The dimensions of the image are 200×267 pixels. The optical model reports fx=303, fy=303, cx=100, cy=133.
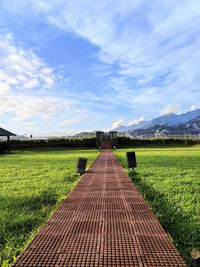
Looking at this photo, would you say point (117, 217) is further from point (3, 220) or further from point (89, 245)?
point (3, 220)

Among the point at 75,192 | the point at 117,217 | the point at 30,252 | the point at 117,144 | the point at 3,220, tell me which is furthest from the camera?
the point at 117,144

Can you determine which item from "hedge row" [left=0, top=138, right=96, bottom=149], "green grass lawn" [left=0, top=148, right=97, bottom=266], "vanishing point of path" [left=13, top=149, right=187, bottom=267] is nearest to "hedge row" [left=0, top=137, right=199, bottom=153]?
"hedge row" [left=0, top=138, right=96, bottom=149]

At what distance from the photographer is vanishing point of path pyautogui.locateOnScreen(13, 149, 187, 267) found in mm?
3002

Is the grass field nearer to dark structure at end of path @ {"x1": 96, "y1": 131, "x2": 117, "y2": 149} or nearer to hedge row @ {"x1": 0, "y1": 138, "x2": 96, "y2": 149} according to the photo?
dark structure at end of path @ {"x1": 96, "y1": 131, "x2": 117, "y2": 149}

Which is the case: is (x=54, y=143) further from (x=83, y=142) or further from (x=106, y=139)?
(x=106, y=139)

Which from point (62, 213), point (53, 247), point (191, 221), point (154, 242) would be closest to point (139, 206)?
point (191, 221)

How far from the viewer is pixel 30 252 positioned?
10.6 ft

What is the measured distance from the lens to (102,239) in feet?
11.9

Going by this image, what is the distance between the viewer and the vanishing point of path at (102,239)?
300 cm

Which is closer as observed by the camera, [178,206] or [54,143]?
[178,206]

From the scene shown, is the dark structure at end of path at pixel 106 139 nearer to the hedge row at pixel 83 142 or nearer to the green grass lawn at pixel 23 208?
the hedge row at pixel 83 142

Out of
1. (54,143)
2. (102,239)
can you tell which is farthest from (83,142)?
(102,239)

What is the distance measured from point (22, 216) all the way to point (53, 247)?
6.30ft

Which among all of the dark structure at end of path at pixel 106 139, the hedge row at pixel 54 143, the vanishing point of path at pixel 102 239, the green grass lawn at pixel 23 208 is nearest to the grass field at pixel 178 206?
the vanishing point of path at pixel 102 239
